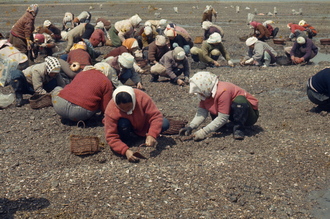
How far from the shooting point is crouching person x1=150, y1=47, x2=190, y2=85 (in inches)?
394

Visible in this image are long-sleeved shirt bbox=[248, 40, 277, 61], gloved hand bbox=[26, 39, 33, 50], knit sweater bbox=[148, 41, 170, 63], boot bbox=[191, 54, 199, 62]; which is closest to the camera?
knit sweater bbox=[148, 41, 170, 63]

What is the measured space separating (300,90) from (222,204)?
5.51 meters

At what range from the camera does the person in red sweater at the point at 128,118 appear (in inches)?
219

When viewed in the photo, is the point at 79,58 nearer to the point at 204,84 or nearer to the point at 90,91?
the point at 90,91

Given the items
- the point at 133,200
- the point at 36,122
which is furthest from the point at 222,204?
the point at 36,122

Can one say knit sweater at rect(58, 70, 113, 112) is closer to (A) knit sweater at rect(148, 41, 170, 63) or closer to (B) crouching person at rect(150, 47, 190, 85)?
(B) crouching person at rect(150, 47, 190, 85)

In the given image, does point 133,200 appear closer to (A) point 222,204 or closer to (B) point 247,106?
(A) point 222,204

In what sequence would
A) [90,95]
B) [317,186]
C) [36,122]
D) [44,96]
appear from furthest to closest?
[44,96]
[36,122]
[90,95]
[317,186]

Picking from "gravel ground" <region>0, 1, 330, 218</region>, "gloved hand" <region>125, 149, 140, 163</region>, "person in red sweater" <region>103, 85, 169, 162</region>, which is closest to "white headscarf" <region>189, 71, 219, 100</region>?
"person in red sweater" <region>103, 85, 169, 162</region>

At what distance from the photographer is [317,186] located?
514 centimetres

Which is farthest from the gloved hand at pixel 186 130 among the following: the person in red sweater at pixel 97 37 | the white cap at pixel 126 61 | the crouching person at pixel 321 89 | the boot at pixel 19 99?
the person in red sweater at pixel 97 37

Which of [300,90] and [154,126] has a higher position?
[154,126]

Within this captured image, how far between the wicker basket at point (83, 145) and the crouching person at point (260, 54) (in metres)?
7.00

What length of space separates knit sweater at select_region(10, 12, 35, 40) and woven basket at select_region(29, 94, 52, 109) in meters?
4.13
